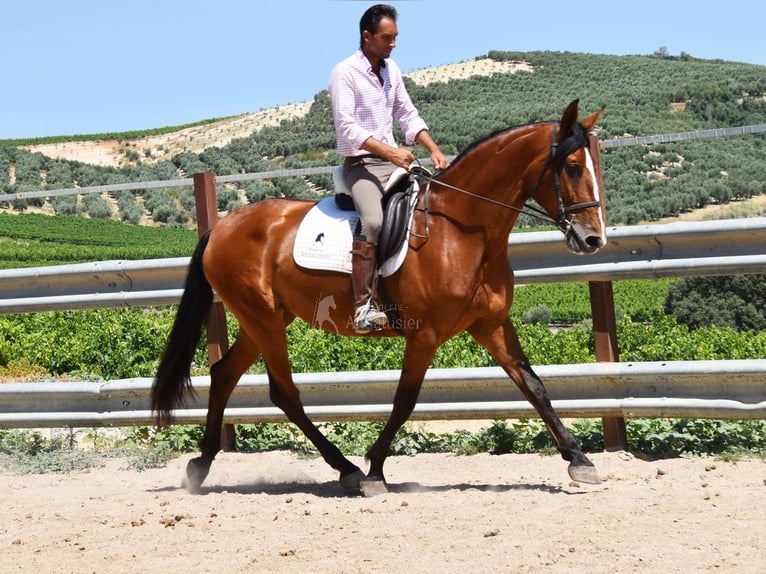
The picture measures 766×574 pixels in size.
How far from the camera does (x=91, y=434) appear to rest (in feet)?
27.5

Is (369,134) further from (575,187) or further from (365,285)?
(575,187)

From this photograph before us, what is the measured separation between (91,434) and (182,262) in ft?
6.00

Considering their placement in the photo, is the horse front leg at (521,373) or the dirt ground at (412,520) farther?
the horse front leg at (521,373)

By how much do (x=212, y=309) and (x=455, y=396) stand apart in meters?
1.96

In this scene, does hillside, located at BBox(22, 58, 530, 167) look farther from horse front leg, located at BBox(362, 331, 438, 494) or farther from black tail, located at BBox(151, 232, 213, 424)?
horse front leg, located at BBox(362, 331, 438, 494)

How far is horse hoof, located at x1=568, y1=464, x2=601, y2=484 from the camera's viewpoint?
5.65 metres

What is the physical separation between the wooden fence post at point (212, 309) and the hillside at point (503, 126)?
17.5 ft

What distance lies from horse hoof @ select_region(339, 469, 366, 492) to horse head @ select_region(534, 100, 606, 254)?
6.08ft

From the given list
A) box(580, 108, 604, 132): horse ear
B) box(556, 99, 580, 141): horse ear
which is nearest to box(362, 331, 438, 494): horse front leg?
box(556, 99, 580, 141): horse ear

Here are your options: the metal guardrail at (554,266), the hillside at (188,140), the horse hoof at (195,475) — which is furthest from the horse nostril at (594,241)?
the hillside at (188,140)

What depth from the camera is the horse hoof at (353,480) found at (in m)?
6.17

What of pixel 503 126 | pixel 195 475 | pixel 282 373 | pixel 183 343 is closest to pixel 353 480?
pixel 282 373

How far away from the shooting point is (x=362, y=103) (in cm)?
619

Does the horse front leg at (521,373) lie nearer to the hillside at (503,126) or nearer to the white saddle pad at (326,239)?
the white saddle pad at (326,239)
